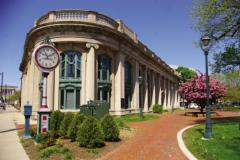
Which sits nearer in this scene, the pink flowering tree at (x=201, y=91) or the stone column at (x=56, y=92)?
the stone column at (x=56, y=92)

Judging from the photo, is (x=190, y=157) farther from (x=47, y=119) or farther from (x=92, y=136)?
(x=47, y=119)

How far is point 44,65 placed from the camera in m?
12.6

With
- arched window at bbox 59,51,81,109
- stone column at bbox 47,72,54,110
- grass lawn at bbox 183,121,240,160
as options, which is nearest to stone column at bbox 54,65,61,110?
arched window at bbox 59,51,81,109

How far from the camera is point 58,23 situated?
24906 millimetres

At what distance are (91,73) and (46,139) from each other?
14.1 metres

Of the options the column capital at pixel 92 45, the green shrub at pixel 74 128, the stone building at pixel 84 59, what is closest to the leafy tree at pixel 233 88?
the stone building at pixel 84 59

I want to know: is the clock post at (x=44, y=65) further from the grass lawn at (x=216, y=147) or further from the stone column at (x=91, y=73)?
the stone column at (x=91, y=73)

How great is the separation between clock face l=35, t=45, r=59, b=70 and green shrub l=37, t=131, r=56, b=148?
2.93m

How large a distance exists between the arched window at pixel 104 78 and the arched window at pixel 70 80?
2140mm

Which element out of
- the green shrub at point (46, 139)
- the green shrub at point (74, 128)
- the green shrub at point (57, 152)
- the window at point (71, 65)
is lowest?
the green shrub at point (57, 152)

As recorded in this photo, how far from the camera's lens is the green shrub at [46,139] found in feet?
36.8

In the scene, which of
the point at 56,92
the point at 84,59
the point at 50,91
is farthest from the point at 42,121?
the point at 84,59

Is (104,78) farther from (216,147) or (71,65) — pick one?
(216,147)

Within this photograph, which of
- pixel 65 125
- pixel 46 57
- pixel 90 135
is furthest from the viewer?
pixel 65 125
